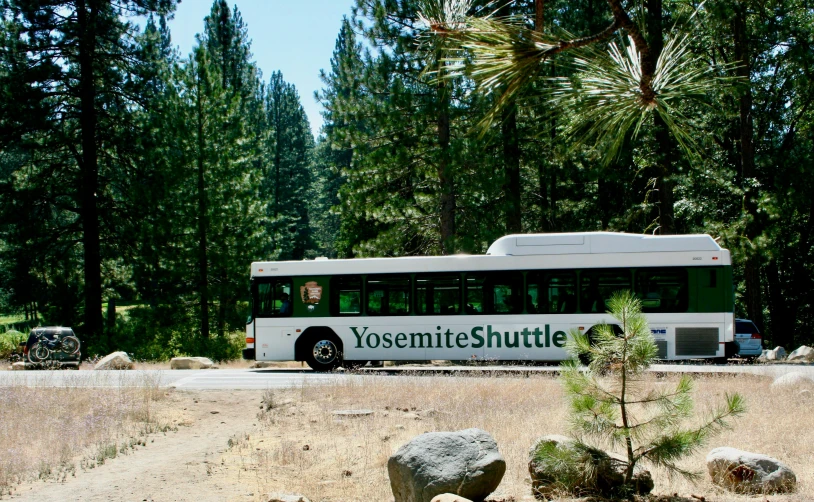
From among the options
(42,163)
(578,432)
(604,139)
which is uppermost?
(42,163)

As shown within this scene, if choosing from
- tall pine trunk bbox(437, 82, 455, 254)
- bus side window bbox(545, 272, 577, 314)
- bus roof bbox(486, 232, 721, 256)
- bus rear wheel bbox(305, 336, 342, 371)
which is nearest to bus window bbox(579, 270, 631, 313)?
bus side window bbox(545, 272, 577, 314)

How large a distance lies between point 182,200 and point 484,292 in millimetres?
18594

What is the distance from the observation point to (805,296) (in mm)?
35875

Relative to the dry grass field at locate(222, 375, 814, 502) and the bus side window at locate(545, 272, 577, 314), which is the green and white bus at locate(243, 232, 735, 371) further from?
the dry grass field at locate(222, 375, 814, 502)

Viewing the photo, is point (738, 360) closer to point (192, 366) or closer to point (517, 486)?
point (192, 366)

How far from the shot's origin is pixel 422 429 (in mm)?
11633

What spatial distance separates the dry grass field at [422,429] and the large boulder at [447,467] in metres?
0.47

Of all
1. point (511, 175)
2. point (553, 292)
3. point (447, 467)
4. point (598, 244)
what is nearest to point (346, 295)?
point (553, 292)

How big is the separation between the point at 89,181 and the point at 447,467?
28.0 m

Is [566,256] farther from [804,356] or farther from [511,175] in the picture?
[804,356]

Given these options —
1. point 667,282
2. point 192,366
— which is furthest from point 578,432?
point 192,366

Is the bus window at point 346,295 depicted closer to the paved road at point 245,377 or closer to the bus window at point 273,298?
the bus window at point 273,298

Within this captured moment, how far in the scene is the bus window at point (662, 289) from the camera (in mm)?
18500

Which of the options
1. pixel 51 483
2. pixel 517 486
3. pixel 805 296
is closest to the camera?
pixel 517 486
